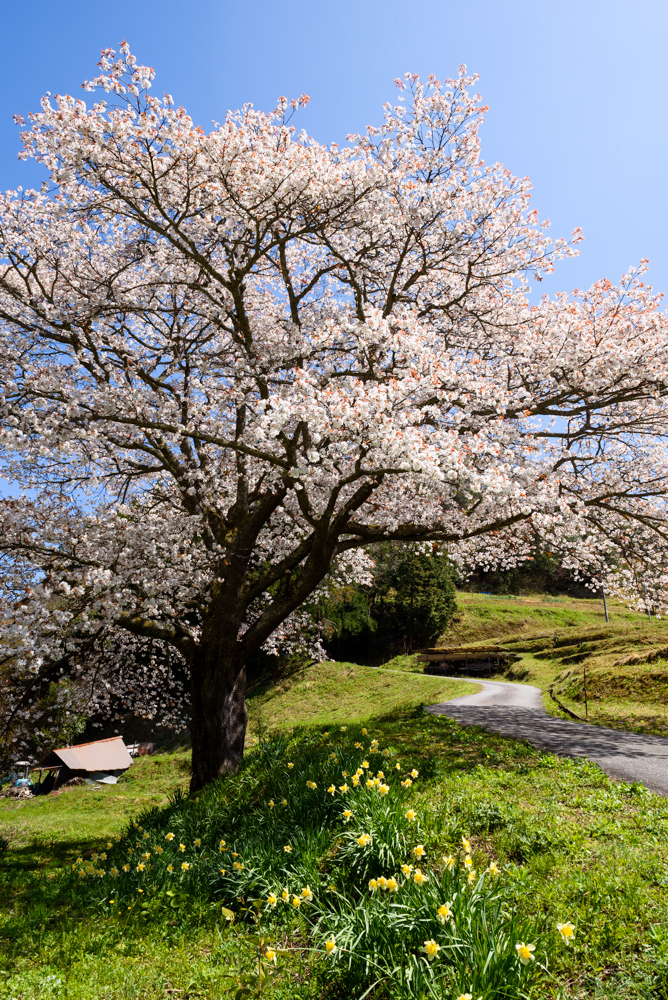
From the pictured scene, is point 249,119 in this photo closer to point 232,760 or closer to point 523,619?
point 232,760

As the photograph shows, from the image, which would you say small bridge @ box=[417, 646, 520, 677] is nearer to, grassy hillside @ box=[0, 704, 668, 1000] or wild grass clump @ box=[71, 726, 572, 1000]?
grassy hillside @ box=[0, 704, 668, 1000]

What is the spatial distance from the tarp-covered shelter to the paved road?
14739 millimetres

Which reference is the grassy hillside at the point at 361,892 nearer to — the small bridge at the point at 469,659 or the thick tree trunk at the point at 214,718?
the thick tree trunk at the point at 214,718

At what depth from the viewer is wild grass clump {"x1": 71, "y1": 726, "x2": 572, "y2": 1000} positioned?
302 cm

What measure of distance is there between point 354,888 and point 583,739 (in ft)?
23.6

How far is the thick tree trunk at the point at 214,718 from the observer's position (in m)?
9.75

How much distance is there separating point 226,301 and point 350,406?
448 centimetres

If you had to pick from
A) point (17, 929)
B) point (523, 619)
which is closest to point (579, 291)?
point (17, 929)

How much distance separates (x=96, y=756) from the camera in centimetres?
2212

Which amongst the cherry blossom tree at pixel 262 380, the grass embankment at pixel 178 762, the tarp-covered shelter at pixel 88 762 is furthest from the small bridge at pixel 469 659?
the cherry blossom tree at pixel 262 380

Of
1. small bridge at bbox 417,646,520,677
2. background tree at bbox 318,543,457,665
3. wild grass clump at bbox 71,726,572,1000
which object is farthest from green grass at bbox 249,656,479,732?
wild grass clump at bbox 71,726,572,1000

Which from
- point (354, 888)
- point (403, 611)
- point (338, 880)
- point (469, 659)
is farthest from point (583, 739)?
point (403, 611)

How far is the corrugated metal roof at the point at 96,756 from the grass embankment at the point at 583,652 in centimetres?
1695

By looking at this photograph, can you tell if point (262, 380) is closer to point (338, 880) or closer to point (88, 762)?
point (338, 880)
